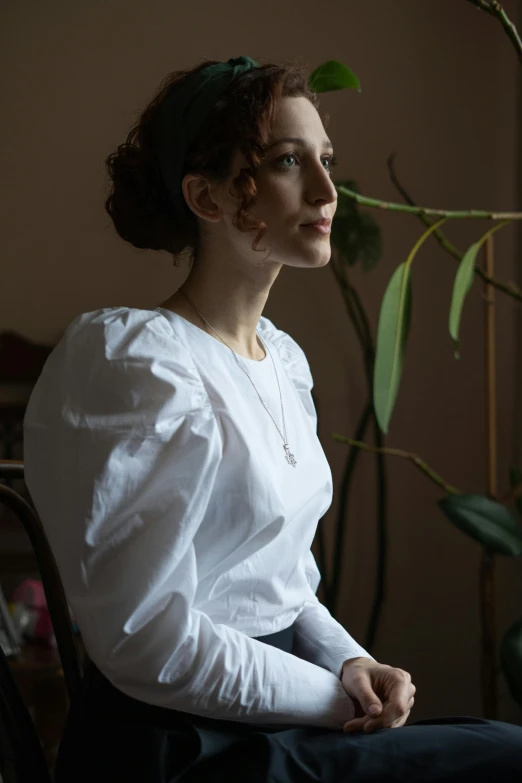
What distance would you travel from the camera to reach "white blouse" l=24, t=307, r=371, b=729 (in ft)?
2.67

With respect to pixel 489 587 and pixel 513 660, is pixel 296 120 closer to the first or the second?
pixel 513 660

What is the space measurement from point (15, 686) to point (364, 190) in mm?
2004

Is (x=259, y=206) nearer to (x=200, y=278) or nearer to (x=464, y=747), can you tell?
(x=200, y=278)

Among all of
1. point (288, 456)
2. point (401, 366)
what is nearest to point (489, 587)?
point (401, 366)

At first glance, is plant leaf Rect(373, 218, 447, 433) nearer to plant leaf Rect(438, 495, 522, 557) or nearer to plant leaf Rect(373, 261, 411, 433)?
plant leaf Rect(373, 261, 411, 433)

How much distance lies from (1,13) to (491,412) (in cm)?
184

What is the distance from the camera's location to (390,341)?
58.7 inches

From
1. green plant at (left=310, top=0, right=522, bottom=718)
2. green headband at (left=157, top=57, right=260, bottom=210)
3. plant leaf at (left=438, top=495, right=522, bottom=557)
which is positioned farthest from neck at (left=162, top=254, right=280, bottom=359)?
plant leaf at (left=438, top=495, right=522, bottom=557)

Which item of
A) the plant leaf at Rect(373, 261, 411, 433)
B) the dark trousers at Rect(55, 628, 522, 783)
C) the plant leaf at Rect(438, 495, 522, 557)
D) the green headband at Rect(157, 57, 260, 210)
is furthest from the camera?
the plant leaf at Rect(438, 495, 522, 557)

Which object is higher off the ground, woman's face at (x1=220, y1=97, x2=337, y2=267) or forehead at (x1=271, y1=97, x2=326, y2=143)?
forehead at (x1=271, y1=97, x2=326, y2=143)

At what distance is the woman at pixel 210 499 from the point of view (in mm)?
814

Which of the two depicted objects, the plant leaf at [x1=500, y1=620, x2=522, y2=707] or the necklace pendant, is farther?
the plant leaf at [x1=500, y1=620, x2=522, y2=707]

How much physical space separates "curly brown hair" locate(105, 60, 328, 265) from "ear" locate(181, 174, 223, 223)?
12 mm

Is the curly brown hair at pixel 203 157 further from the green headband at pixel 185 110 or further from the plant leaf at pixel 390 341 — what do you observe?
the plant leaf at pixel 390 341
